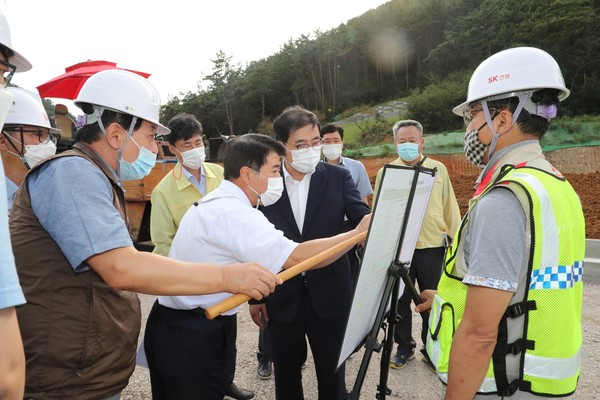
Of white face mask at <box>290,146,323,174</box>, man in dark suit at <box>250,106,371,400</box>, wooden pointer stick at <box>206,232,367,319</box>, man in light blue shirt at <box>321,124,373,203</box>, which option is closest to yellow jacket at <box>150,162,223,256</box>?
man in dark suit at <box>250,106,371,400</box>

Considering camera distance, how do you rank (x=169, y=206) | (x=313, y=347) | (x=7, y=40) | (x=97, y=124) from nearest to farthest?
1. (x=7, y=40)
2. (x=97, y=124)
3. (x=313, y=347)
4. (x=169, y=206)

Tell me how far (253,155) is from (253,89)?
51734 mm

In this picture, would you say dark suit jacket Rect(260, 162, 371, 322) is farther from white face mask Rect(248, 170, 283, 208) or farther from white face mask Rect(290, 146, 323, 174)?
white face mask Rect(248, 170, 283, 208)

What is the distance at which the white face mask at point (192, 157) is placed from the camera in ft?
12.2

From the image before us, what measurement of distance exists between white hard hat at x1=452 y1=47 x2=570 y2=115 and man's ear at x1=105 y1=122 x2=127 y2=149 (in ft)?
4.95

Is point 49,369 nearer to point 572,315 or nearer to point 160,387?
point 160,387

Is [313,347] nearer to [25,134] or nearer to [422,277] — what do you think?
[422,277]

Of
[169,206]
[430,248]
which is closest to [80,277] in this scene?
[169,206]

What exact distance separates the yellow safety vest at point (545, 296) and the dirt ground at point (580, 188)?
736cm

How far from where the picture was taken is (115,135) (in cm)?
184

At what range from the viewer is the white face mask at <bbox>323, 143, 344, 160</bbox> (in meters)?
4.62

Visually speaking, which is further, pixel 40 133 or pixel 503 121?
pixel 40 133

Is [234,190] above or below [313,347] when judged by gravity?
above

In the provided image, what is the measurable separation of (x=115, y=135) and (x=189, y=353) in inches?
40.8
